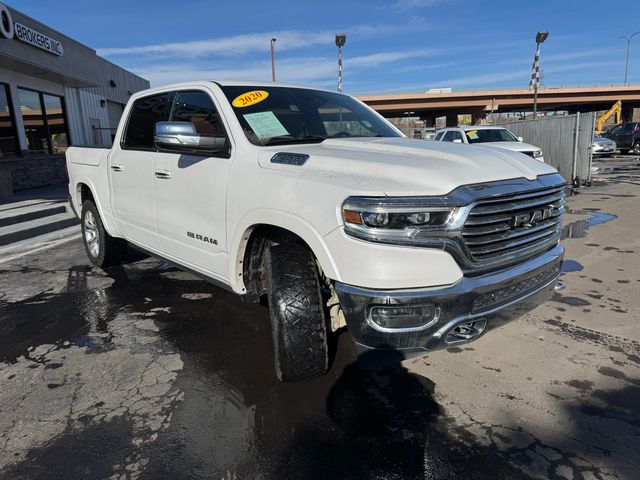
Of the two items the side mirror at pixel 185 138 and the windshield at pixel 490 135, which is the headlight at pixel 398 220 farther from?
the windshield at pixel 490 135

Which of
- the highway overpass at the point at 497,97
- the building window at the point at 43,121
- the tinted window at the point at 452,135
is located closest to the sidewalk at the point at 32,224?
the building window at the point at 43,121

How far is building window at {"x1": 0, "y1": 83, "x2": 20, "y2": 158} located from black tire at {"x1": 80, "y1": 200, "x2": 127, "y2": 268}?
10.5m

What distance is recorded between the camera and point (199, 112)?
3.86 m

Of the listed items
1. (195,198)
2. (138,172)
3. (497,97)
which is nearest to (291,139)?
(195,198)

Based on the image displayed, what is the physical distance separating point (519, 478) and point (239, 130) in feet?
8.68

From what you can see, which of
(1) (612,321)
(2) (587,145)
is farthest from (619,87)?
(1) (612,321)

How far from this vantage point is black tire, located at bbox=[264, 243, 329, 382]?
9.14ft

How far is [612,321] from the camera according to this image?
3980mm

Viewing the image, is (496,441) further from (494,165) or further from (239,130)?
(239,130)

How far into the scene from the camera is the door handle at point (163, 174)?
388cm

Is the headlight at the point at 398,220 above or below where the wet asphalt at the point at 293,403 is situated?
above

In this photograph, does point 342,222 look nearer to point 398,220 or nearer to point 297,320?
point 398,220

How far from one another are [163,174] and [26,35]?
12692mm

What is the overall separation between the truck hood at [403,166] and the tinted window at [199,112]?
701mm
